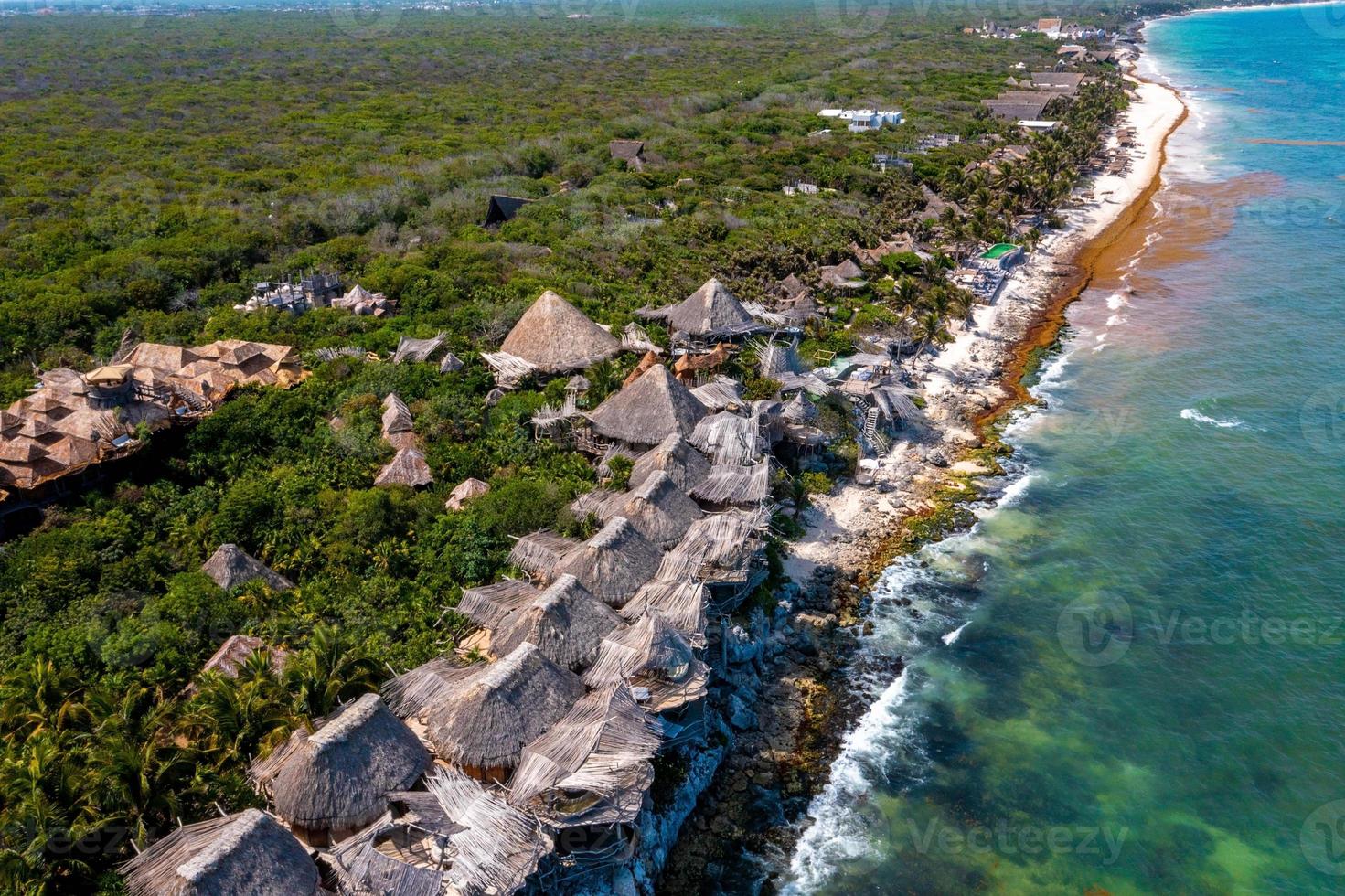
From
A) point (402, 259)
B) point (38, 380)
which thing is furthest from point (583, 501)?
point (402, 259)

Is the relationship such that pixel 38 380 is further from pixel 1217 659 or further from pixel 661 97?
pixel 661 97

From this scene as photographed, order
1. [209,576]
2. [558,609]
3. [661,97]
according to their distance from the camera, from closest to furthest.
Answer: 1. [558,609]
2. [209,576]
3. [661,97]

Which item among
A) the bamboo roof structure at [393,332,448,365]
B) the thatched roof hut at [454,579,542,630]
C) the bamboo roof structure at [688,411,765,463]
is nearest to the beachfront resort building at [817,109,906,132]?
the bamboo roof structure at [393,332,448,365]

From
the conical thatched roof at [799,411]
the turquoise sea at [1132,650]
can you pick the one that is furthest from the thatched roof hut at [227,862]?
the conical thatched roof at [799,411]

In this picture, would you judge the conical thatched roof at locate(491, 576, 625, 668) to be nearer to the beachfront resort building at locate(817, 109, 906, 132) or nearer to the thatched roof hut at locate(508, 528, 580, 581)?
the thatched roof hut at locate(508, 528, 580, 581)

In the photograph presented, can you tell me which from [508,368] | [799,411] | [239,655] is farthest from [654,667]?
[508,368]

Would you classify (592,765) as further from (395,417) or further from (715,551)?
(395,417)

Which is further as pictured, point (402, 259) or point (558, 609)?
point (402, 259)
